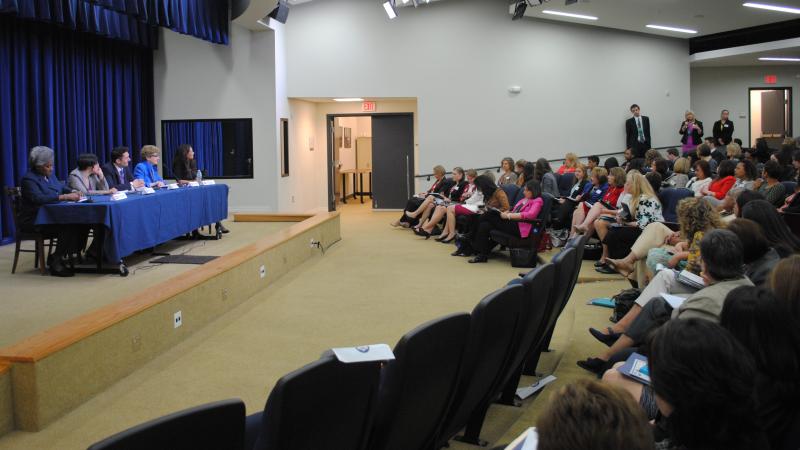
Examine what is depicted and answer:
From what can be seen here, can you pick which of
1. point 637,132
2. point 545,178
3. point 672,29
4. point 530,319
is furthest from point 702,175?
point 672,29

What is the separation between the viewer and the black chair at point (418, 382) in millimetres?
2289

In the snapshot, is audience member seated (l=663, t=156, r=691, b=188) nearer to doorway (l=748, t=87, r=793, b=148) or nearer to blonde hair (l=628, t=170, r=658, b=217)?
blonde hair (l=628, t=170, r=658, b=217)

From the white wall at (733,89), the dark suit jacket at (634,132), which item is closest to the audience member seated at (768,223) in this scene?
the dark suit jacket at (634,132)

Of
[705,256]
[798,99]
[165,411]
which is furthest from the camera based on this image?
[798,99]

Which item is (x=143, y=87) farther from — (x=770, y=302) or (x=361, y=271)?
(x=770, y=302)

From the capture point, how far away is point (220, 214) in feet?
31.4

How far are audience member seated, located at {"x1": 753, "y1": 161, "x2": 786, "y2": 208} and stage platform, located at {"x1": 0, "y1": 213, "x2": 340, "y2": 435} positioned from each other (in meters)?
4.59

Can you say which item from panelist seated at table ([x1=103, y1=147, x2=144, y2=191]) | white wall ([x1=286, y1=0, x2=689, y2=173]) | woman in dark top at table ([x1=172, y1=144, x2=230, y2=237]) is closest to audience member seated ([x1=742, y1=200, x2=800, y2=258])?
panelist seated at table ([x1=103, y1=147, x2=144, y2=191])

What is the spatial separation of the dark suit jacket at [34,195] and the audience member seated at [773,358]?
5987mm

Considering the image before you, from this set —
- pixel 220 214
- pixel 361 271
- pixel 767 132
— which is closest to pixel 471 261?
pixel 361 271

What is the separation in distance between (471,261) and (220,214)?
3.46 meters

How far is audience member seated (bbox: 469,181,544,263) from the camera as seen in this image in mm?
7918

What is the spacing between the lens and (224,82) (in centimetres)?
1284

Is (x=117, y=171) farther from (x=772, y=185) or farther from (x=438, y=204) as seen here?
(x=772, y=185)
